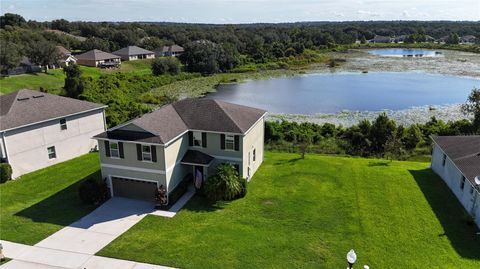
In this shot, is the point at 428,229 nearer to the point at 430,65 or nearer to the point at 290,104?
the point at 290,104

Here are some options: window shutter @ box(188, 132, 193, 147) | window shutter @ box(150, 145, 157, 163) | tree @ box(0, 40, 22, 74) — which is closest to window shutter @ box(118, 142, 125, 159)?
window shutter @ box(150, 145, 157, 163)

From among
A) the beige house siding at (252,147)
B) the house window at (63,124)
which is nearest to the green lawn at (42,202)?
the house window at (63,124)

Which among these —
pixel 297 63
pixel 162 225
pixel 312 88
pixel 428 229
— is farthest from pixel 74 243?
pixel 297 63

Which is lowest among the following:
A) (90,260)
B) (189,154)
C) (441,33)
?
(90,260)

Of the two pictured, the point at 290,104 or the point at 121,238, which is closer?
the point at 121,238

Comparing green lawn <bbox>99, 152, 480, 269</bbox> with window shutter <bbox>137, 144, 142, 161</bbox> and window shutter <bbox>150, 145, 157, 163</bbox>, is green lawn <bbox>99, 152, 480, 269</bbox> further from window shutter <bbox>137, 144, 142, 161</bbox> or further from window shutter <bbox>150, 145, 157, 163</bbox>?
window shutter <bbox>137, 144, 142, 161</bbox>

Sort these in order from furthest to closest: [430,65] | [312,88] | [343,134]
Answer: [430,65], [312,88], [343,134]

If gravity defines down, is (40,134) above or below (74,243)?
above
